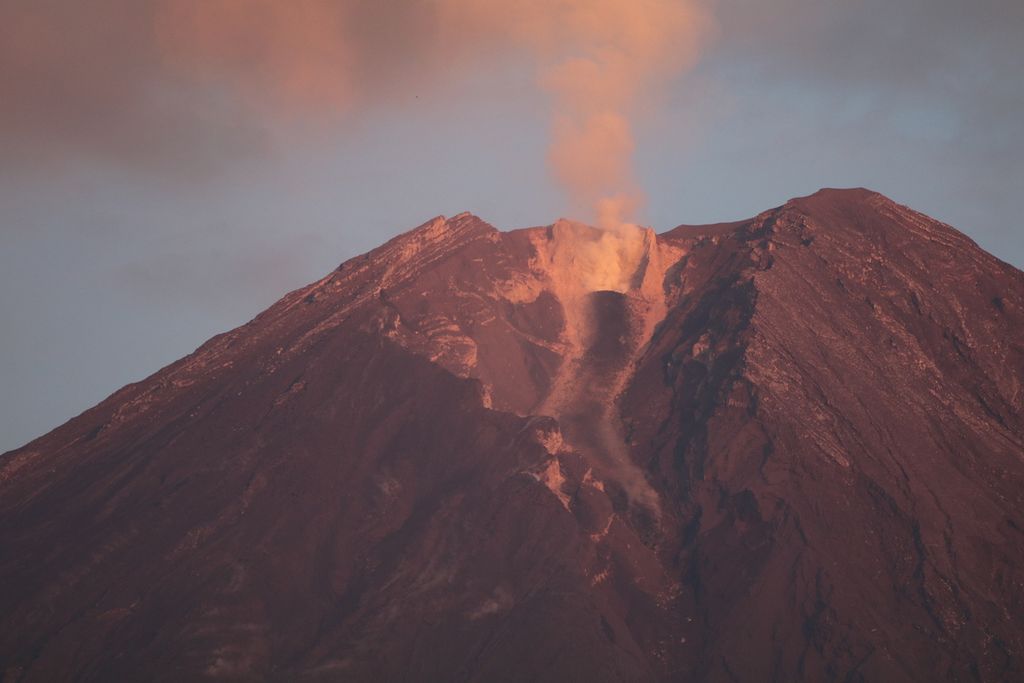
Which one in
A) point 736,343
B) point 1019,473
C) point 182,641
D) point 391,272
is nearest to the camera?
point 182,641

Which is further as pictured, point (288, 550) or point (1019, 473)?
point (1019, 473)

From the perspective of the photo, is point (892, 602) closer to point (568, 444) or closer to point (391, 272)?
point (568, 444)

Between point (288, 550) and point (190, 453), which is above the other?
point (190, 453)

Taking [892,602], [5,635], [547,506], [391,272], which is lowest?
[892,602]

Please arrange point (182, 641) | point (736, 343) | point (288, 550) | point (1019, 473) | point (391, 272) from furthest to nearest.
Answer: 1. point (391, 272)
2. point (736, 343)
3. point (1019, 473)
4. point (288, 550)
5. point (182, 641)

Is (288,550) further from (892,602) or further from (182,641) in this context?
(892,602)

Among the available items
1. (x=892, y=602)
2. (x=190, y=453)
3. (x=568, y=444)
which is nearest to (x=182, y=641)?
(x=190, y=453)
